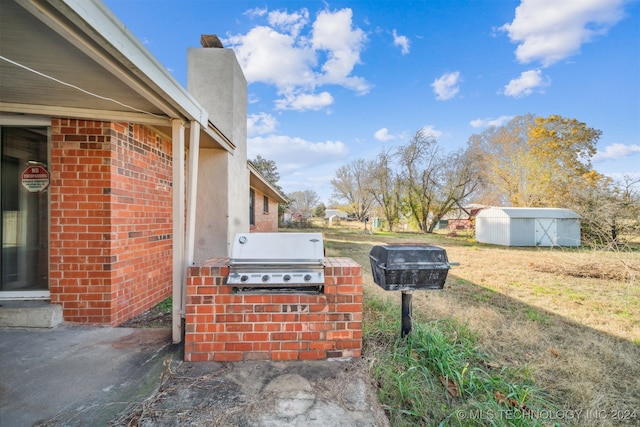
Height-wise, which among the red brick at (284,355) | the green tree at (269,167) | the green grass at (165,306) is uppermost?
the green tree at (269,167)

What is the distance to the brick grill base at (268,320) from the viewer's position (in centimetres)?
218

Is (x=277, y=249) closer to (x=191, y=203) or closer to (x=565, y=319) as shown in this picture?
(x=191, y=203)

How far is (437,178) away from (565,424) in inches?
923

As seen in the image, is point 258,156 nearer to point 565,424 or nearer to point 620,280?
point 620,280

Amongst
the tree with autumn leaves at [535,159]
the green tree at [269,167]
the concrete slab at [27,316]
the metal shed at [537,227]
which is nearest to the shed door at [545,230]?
the metal shed at [537,227]

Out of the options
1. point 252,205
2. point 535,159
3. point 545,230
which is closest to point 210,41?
point 252,205

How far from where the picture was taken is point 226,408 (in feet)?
5.45

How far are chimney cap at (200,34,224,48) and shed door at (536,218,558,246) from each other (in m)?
17.4

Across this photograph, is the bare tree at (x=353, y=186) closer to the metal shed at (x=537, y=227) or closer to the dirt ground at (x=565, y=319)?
the metal shed at (x=537, y=227)

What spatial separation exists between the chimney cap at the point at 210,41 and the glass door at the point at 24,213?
394 cm

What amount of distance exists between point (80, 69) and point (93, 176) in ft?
4.87

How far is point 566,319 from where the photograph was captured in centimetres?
409

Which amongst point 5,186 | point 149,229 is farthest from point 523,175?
point 5,186

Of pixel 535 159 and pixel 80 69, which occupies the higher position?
pixel 535 159
